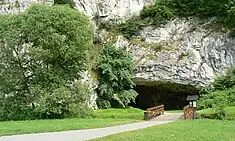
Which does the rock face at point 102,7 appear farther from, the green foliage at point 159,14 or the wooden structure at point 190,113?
the wooden structure at point 190,113

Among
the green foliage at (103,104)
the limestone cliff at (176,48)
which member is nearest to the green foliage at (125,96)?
the green foliage at (103,104)

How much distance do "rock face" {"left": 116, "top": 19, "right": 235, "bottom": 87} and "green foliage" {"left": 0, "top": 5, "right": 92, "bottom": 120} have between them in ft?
26.0

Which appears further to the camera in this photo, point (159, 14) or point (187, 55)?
point (159, 14)

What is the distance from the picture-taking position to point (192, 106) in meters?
21.8

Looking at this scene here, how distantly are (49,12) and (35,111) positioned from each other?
592cm

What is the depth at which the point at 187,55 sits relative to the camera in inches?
1207

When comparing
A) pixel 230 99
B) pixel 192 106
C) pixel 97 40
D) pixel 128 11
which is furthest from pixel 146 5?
pixel 192 106

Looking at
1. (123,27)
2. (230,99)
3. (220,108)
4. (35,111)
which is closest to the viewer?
(220,108)

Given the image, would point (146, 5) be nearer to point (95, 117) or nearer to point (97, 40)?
point (97, 40)

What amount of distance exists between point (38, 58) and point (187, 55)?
12.4 meters

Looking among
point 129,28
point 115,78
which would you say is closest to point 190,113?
point 115,78

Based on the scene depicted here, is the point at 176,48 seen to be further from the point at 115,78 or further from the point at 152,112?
the point at 152,112

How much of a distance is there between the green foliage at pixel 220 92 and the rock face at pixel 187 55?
2.61ft

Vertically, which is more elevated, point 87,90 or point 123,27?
point 123,27
